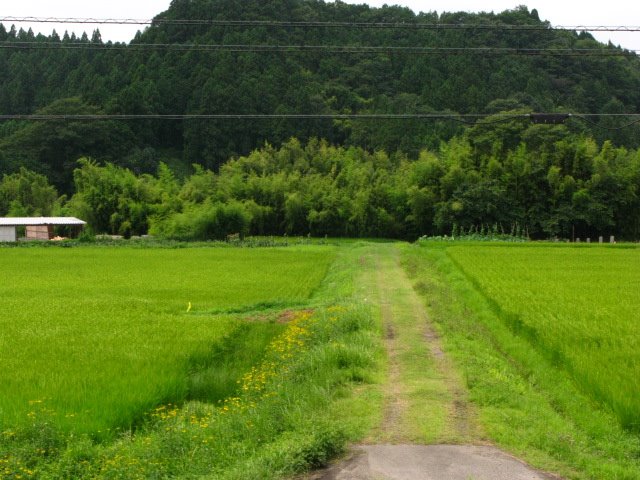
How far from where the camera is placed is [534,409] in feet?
27.7

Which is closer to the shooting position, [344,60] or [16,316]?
[16,316]

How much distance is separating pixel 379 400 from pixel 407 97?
2583 inches

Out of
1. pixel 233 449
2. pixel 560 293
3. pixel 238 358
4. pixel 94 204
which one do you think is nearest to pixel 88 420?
pixel 233 449

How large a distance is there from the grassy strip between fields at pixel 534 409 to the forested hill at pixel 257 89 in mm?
50988

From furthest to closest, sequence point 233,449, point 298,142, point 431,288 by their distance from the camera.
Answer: point 298,142
point 431,288
point 233,449

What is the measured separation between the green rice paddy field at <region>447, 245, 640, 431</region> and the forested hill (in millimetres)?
38151

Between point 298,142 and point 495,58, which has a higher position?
point 495,58

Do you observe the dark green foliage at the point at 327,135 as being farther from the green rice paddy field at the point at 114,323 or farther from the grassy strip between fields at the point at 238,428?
the grassy strip between fields at the point at 238,428

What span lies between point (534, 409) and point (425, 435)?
175 centimetres

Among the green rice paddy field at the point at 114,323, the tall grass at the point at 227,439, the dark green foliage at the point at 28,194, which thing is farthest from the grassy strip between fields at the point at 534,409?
the dark green foliage at the point at 28,194

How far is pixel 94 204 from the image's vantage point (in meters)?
53.6

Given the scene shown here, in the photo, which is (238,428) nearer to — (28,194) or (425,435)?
(425,435)

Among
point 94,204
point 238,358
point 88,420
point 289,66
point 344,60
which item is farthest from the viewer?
point 344,60

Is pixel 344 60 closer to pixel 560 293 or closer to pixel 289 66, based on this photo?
pixel 289 66
